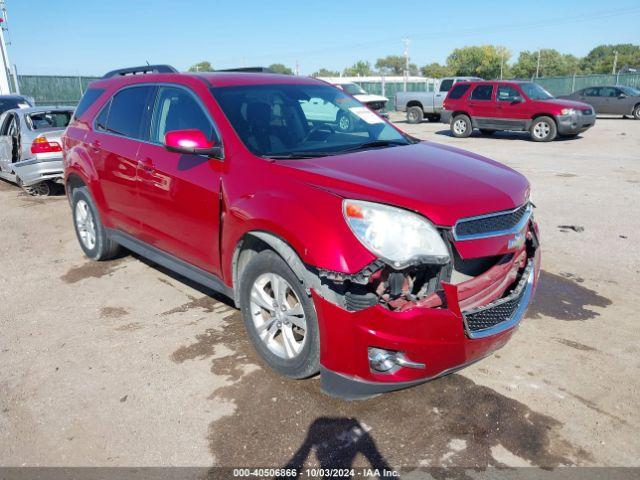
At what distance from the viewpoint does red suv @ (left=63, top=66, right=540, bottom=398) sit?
2.67 meters

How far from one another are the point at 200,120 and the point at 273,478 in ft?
8.06

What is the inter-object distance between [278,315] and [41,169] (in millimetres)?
7045

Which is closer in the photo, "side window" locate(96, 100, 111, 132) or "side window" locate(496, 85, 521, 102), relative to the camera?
"side window" locate(96, 100, 111, 132)

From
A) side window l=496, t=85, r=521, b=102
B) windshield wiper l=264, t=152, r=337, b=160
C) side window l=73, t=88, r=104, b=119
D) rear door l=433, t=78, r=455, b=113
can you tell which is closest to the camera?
windshield wiper l=264, t=152, r=337, b=160

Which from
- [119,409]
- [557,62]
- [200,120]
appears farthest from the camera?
[557,62]

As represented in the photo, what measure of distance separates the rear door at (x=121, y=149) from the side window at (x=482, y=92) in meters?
14.7

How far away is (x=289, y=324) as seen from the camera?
10.5ft

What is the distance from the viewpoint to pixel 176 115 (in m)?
4.06

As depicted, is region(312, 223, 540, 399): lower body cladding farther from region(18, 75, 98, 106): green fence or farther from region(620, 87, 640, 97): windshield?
region(18, 75, 98, 106): green fence

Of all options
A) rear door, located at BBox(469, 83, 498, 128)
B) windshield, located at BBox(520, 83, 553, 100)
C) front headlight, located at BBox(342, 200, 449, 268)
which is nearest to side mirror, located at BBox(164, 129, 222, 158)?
front headlight, located at BBox(342, 200, 449, 268)

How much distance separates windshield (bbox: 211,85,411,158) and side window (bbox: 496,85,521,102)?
1358cm

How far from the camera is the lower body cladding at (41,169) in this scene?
8.59 meters

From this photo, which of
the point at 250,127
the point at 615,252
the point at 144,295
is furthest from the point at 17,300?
the point at 615,252

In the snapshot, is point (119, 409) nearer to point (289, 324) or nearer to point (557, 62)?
point (289, 324)
